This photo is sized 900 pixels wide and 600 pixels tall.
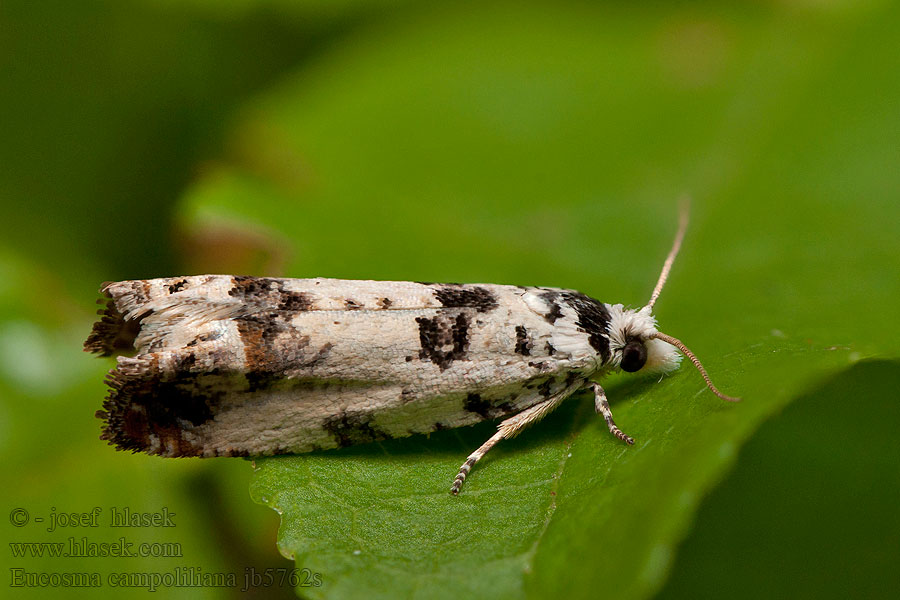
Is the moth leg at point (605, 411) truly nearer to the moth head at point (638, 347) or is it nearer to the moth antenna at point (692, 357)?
the moth head at point (638, 347)

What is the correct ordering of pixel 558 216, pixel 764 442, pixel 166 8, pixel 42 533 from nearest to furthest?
pixel 42 533 → pixel 764 442 → pixel 558 216 → pixel 166 8

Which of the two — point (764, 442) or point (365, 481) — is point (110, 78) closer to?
point (365, 481)

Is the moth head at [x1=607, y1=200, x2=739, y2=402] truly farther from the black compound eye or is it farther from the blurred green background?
the blurred green background

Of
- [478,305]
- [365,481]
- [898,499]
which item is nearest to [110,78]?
[478,305]

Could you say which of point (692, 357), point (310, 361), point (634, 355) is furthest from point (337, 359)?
point (692, 357)

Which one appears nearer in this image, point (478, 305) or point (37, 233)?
point (478, 305)

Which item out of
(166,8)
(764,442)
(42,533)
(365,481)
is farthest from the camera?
(166,8)

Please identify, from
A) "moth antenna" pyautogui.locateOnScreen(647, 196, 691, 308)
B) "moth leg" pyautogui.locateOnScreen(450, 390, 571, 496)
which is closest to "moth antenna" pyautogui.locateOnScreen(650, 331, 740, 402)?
"moth antenna" pyautogui.locateOnScreen(647, 196, 691, 308)
